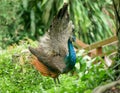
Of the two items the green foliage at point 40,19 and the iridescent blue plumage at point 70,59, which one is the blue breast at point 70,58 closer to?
the iridescent blue plumage at point 70,59

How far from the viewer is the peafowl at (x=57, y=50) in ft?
12.5

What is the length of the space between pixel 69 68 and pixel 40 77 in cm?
87

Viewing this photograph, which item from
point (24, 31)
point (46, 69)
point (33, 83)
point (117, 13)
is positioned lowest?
point (24, 31)

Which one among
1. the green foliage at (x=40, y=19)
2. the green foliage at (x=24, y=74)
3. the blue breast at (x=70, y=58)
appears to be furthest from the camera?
the green foliage at (x=40, y=19)

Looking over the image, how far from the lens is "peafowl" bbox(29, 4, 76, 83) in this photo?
12.5 feet

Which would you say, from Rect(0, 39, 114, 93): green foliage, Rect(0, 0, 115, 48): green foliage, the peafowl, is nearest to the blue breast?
the peafowl

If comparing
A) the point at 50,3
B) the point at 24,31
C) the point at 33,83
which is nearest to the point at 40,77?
the point at 33,83

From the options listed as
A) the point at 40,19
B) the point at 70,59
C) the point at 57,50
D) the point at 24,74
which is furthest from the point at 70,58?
the point at 40,19

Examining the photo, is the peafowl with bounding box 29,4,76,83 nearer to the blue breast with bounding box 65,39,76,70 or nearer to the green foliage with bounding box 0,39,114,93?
the blue breast with bounding box 65,39,76,70

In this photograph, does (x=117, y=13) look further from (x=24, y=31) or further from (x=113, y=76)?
(x=24, y=31)

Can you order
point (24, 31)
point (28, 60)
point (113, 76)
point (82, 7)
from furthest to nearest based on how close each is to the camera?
point (24, 31)
point (82, 7)
point (28, 60)
point (113, 76)

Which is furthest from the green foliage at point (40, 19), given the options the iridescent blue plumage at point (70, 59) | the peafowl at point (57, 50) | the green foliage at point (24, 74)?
the iridescent blue plumage at point (70, 59)

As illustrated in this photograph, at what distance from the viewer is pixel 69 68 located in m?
3.86

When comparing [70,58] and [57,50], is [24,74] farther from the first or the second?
[70,58]
